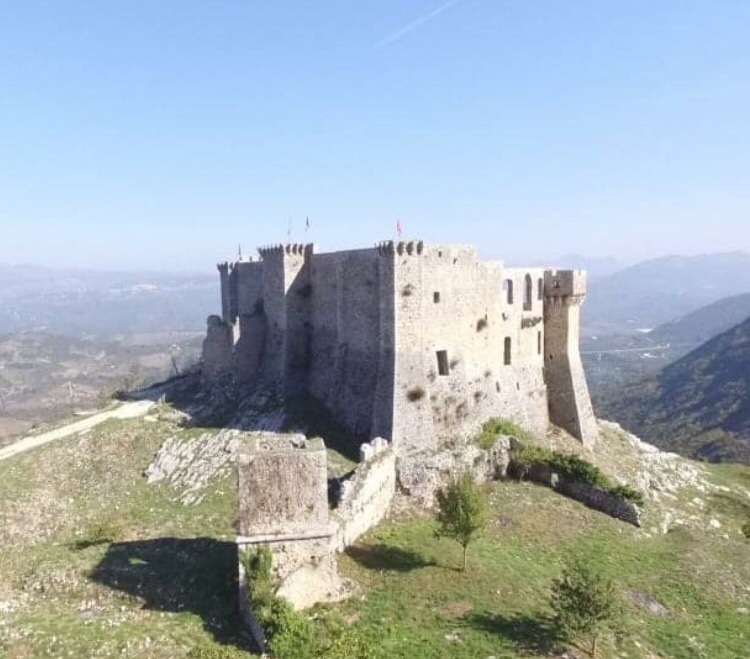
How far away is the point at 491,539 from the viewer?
94.1ft

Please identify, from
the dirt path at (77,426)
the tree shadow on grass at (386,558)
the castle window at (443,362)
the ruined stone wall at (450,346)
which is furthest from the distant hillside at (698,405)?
the tree shadow on grass at (386,558)

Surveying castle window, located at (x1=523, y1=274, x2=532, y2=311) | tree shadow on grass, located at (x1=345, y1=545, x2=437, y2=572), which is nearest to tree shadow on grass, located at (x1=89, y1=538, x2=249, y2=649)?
tree shadow on grass, located at (x1=345, y1=545, x2=437, y2=572)

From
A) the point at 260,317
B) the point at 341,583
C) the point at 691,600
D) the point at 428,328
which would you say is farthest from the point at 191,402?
the point at 691,600

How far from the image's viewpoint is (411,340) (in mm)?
34500

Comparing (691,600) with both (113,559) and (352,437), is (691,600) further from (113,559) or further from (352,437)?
(113,559)

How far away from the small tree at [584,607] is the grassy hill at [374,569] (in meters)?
0.90

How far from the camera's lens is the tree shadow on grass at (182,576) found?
71.9ft

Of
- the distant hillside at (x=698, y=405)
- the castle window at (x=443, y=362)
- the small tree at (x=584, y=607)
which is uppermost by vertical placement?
the castle window at (x=443, y=362)

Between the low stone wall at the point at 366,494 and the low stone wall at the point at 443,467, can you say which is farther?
the low stone wall at the point at 443,467

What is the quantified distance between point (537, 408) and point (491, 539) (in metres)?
16.3

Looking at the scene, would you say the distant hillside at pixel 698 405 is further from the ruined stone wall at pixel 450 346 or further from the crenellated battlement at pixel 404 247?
the crenellated battlement at pixel 404 247

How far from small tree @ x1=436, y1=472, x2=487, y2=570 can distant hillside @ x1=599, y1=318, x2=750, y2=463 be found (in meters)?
97.3

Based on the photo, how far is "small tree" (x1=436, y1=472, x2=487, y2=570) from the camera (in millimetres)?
25016

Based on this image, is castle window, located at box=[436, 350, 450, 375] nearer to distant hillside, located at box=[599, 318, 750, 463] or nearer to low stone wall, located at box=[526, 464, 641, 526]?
low stone wall, located at box=[526, 464, 641, 526]
